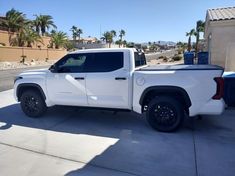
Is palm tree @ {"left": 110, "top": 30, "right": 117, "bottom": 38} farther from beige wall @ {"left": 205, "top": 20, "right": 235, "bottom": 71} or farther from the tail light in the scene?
the tail light

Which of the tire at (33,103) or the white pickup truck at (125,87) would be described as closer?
the white pickup truck at (125,87)

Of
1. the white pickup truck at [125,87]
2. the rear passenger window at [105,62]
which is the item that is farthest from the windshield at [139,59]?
the rear passenger window at [105,62]

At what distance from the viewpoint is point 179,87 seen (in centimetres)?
544

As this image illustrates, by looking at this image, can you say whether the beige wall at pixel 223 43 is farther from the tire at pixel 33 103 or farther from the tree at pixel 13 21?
the tree at pixel 13 21

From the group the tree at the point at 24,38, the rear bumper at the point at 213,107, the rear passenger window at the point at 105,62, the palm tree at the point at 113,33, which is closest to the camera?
the rear bumper at the point at 213,107

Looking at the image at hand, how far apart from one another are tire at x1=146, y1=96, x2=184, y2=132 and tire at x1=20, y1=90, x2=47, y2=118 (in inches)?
119

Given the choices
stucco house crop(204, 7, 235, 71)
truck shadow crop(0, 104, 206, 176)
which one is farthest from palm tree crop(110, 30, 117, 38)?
truck shadow crop(0, 104, 206, 176)

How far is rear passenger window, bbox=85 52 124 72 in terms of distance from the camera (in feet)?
20.1

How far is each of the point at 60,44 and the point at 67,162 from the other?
5794 cm

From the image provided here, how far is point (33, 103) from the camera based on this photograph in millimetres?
7086

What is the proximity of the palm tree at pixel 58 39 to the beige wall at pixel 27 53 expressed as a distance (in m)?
2.24

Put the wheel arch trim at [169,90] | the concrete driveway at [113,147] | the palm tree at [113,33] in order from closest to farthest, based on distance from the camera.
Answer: the concrete driveway at [113,147]
the wheel arch trim at [169,90]
the palm tree at [113,33]

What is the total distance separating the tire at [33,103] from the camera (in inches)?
277

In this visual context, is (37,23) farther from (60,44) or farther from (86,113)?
(86,113)
